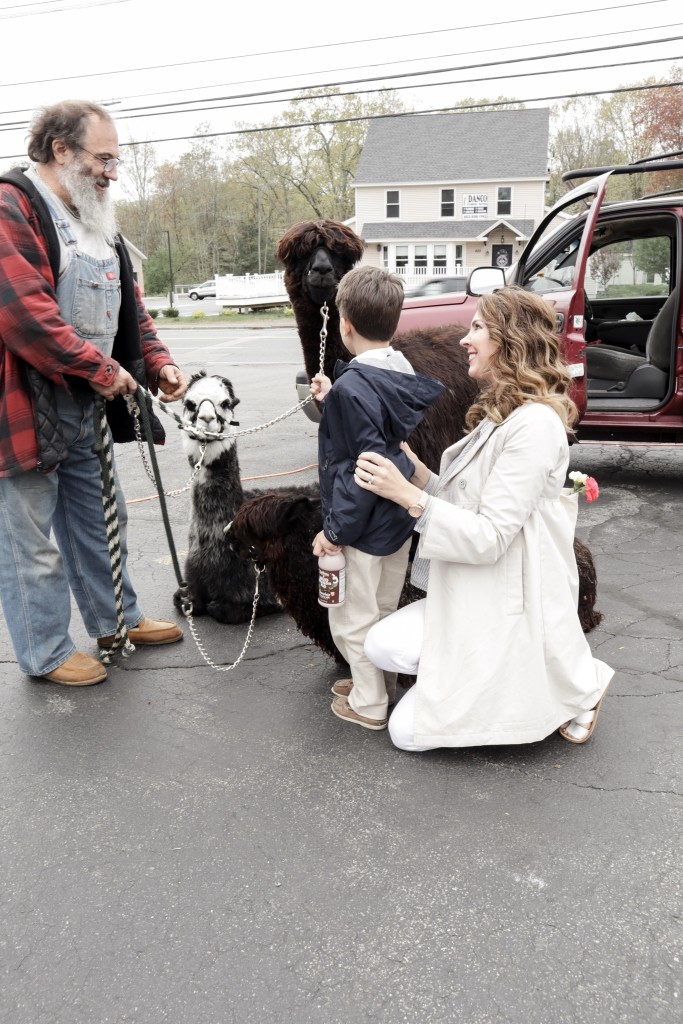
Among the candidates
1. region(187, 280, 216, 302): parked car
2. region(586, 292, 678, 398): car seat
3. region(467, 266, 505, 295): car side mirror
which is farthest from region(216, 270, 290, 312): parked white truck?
region(467, 266, 505, 295): car side mirror

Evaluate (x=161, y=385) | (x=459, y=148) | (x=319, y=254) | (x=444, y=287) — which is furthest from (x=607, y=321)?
(x=459, y=148)

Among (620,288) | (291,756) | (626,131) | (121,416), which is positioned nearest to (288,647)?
(291,756)

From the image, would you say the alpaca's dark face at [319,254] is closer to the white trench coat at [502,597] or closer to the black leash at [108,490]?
the black leash at [108,490]

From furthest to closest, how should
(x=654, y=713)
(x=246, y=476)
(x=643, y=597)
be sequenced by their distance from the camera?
(x=246, y=476)
(x=643, y=597)
(x=654, y=713)

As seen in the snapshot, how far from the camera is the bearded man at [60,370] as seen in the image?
318 cm

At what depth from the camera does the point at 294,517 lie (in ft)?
11.5

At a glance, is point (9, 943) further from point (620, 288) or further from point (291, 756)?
point (620, 288)

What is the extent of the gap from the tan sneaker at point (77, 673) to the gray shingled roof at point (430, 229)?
43.0m

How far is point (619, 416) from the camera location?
6566mm

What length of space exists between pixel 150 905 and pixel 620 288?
9.51 m

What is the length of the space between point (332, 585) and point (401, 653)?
1.19ft

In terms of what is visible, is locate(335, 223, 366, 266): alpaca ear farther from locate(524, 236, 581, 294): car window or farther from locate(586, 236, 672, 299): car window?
locate(586, 236, 672, 299): car window

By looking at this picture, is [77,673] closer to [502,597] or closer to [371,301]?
[502,597]

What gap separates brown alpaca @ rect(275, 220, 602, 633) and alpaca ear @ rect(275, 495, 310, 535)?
87cm
